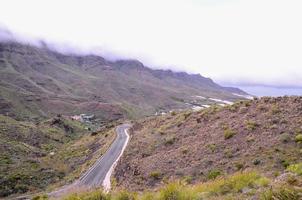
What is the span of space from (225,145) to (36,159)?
50968 mm

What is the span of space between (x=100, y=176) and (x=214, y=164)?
73.8 ft

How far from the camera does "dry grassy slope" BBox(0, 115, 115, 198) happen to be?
55406 mm

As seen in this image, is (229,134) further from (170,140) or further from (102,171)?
(102,171)

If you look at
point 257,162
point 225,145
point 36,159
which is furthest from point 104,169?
point 257,162

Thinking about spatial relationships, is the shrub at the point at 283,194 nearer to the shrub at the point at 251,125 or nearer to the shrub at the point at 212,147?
the shrub at the point at 212,147

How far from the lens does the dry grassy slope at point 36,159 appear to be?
55406 mm

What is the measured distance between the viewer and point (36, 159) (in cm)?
7088

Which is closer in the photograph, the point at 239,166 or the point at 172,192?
the point at 172,192

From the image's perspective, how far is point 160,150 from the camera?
32.9m

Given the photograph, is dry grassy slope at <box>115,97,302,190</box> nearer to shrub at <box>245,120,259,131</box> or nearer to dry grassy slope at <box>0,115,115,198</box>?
shrub at <box>245,120,259,131</box>

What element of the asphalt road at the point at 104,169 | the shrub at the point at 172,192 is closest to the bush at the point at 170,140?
the asphalt road at the point at 104,169

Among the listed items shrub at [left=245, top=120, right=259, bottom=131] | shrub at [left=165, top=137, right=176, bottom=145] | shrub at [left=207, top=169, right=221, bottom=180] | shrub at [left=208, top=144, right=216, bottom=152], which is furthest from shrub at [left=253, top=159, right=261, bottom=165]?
shrub at [left=165, top=137, right=176, bottom=145]

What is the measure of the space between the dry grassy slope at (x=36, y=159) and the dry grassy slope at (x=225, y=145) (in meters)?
21.7

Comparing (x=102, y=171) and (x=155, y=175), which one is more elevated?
(x=155, y=175)
